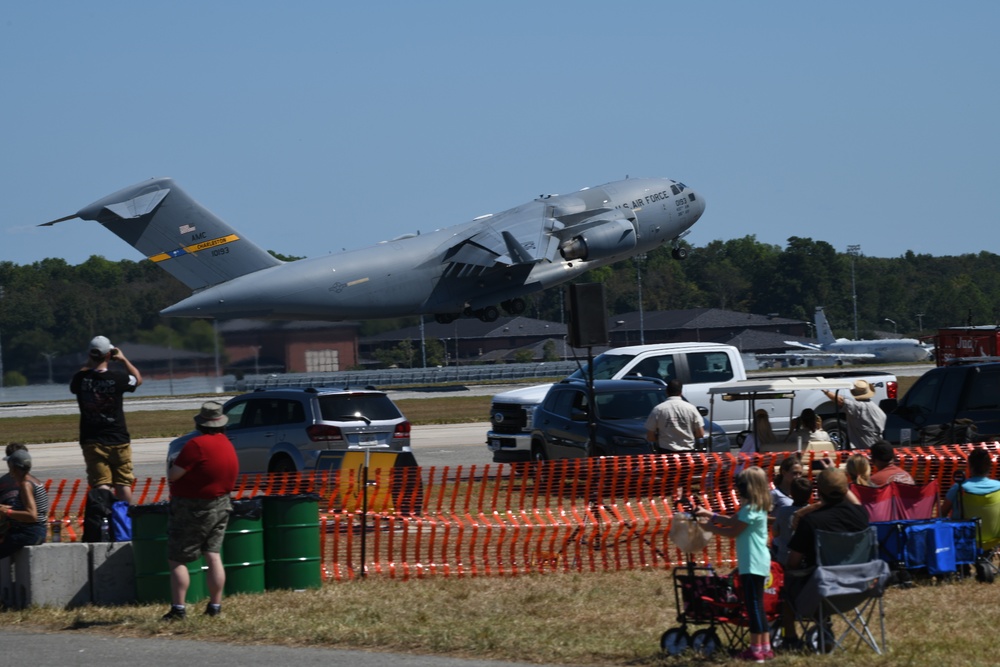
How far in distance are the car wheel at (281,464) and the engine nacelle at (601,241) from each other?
70.8 feet

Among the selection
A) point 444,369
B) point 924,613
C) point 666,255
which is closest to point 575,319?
point 924,613

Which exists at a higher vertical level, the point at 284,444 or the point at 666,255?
the point at 666,255

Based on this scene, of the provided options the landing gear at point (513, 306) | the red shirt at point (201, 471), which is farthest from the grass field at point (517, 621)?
the landing gear at point (513, 306)

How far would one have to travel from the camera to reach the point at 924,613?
32.9ft

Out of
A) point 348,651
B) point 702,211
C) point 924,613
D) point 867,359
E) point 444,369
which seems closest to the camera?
point 348,651

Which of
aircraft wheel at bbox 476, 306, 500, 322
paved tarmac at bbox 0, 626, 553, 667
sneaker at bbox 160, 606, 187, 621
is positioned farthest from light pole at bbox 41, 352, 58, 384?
paved tarmac at bbox 0, 626, 553, 667

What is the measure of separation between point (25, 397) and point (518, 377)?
1237 inches

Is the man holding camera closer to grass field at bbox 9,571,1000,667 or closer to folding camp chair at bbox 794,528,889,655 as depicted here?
grass field at bbox 9,571,1000,667

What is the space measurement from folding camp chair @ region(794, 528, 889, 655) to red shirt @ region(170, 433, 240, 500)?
4.45 meters

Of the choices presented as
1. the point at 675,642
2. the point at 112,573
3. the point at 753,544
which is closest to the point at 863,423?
the point at 753,544

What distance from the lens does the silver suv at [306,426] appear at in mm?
18062

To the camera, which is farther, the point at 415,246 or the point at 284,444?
the point at 415,246

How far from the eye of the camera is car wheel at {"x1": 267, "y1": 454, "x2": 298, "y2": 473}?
1822 centimetres

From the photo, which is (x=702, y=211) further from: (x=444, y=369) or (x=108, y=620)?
(x=108, y=620)
